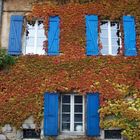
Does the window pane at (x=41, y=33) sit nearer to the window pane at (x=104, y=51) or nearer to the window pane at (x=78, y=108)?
the window pane at (x=104, y=51)

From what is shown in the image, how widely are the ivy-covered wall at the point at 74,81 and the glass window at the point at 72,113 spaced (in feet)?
1.30

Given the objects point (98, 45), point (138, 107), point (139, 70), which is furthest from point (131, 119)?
point (98, 45)

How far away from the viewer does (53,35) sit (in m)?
13.7

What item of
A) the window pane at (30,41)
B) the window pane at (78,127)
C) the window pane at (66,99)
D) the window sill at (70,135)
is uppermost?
the window pane at (30,41)

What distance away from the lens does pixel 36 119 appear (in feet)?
41.8

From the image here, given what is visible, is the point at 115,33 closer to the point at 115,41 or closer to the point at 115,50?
the point at 115,41

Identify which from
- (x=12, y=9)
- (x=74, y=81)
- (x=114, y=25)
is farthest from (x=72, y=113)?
(x=12, y=9)

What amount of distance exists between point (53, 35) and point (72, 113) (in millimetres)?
2961

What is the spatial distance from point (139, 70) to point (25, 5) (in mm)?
4976

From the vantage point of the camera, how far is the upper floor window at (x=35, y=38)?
1380cm

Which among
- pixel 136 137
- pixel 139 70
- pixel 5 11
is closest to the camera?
pixel 136 137

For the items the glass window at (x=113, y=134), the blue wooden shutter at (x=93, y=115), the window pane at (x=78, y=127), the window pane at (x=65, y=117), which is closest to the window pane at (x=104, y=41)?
the blue wooden shutter at (x=93, y=115)

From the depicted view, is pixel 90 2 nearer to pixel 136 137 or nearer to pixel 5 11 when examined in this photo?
pixel 5 11

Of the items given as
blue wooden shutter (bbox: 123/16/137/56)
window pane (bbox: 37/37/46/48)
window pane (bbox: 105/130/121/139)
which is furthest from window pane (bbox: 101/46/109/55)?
window pane (bbox: 105/130/121/139)
